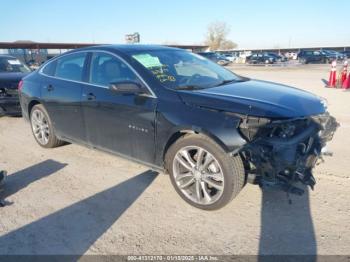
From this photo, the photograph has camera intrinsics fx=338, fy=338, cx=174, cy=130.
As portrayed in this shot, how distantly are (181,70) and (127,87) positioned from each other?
0.85 m

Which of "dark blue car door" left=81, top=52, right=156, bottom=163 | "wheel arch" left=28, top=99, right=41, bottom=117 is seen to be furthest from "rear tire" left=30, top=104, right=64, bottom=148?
"dark blue car door" left=81, top=52, right=156, bottom=163

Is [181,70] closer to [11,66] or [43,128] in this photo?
[43,128]

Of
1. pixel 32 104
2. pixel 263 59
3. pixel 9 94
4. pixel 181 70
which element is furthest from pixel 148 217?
pixel 263 59

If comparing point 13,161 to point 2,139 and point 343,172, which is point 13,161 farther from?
point 343,172

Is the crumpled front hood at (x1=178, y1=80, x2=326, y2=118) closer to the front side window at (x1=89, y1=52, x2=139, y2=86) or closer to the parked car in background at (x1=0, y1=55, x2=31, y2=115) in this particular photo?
the front side window at (x1=89, y1=52, x2=139, y2=86)

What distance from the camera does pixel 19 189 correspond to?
4.23m

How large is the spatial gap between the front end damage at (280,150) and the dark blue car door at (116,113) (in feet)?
3.82

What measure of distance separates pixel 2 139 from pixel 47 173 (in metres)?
2.46

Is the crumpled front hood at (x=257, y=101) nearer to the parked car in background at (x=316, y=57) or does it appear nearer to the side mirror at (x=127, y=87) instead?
the side mirror at (x=127, y=87)

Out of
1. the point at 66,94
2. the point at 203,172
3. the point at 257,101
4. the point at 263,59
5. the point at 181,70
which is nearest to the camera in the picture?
the point at 257,101

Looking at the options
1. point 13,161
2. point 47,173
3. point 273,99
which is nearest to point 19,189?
point 47,173

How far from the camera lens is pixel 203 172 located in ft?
11.8

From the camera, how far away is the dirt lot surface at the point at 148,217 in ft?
9.82

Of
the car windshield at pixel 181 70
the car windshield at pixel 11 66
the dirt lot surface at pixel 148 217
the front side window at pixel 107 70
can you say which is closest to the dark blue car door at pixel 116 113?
the front side window at pixel 107 70
